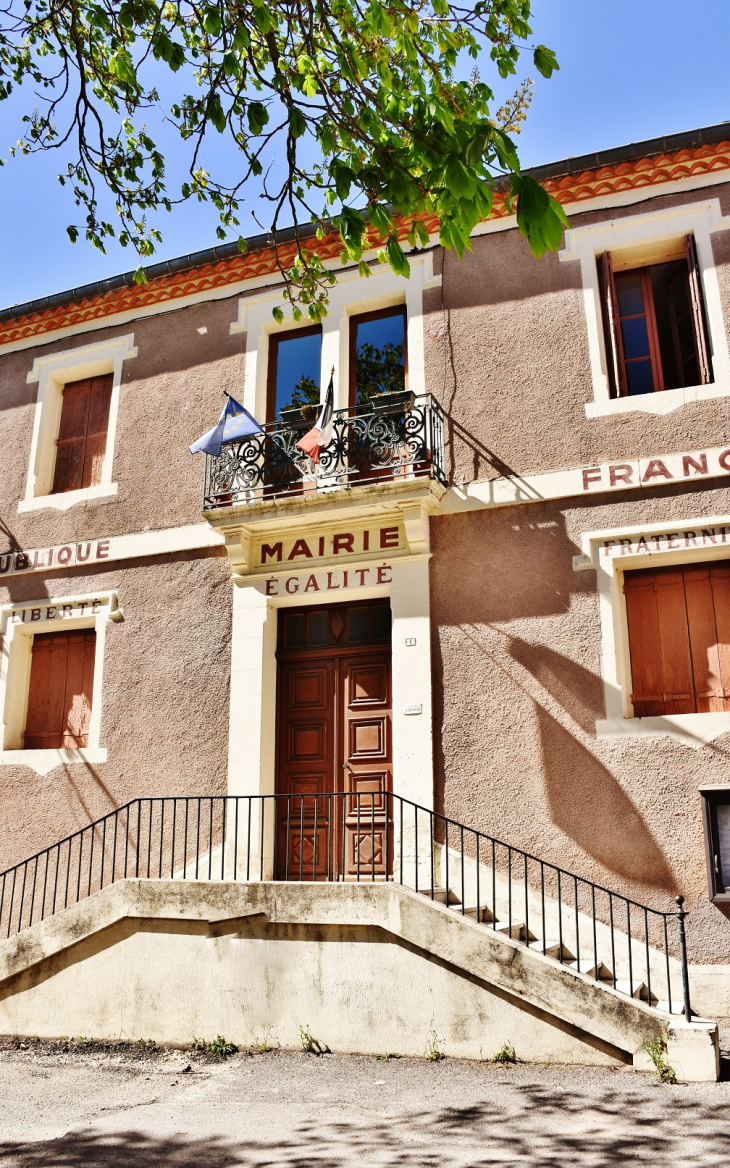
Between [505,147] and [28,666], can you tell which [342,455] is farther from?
[505,147]

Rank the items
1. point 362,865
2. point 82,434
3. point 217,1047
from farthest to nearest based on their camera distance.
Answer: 1. point 82,434
2. point 362,865
3. point 217,1047

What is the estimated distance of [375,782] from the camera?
963 cm

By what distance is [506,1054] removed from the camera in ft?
22.8

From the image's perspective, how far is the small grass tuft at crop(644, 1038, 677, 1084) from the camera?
6301mm

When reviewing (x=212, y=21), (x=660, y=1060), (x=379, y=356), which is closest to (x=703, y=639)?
(x=660, y=1060)

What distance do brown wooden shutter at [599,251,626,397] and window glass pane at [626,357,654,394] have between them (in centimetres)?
9

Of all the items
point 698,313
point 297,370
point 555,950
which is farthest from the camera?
point 297,370

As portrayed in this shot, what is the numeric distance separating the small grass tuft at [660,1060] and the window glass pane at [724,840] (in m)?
1.70

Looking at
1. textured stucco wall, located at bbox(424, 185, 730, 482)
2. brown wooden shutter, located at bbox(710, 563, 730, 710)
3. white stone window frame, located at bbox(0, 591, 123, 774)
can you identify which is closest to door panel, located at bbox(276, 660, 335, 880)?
white stone window frame, located at bbox(0, 591, 123, 774)

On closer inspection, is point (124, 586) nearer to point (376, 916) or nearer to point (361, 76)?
point (376, 916)

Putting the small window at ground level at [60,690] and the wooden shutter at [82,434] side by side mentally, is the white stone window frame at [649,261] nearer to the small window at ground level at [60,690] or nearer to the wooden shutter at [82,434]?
the wooden shutter at [82,434]

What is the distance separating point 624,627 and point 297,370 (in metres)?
4.88

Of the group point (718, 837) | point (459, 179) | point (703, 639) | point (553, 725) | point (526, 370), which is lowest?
point (718, 837)

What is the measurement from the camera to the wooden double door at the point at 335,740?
9.48 m
